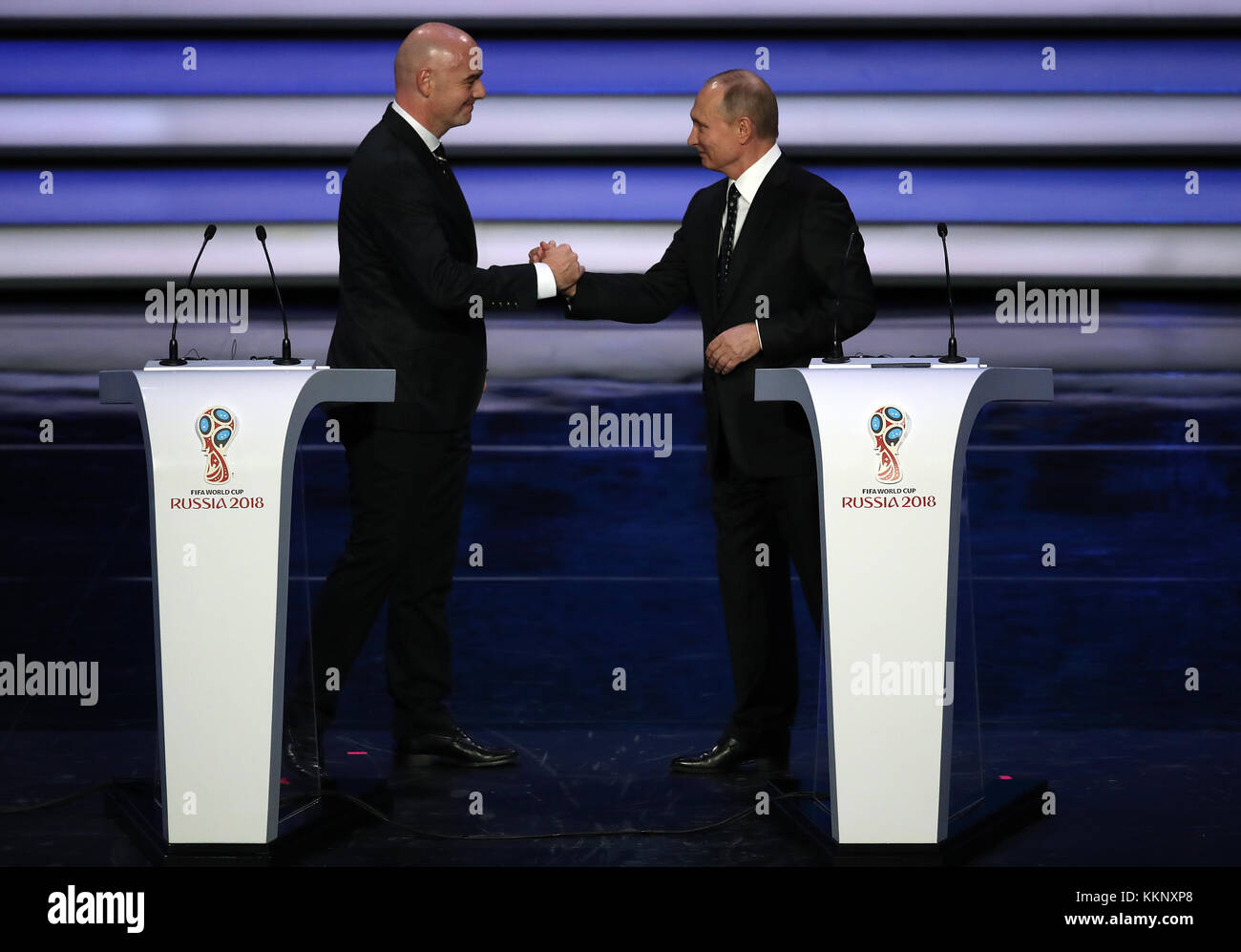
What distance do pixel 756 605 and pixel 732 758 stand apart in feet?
1.03

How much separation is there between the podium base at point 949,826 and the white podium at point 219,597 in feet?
2.92

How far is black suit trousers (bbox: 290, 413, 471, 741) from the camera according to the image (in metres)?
3.00

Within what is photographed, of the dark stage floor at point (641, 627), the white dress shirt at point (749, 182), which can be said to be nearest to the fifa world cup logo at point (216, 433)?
the dark stage floor at point (641, 627)

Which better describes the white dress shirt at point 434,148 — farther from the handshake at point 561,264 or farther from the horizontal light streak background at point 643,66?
the horizontal light streak background at point 643,66

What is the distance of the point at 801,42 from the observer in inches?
265

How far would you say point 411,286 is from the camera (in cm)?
316

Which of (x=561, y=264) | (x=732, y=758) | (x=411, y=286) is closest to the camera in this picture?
(x=732, y=758)

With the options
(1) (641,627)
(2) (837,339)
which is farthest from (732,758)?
(1) (641,627)

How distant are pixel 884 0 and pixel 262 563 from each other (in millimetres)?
5040

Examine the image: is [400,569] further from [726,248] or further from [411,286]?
[726,248]

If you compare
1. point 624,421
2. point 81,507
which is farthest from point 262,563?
point 624,421

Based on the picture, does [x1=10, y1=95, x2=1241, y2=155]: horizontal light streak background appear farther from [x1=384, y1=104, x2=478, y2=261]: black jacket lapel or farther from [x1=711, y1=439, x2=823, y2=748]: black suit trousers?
[x1=711, y1=439, x2=823, y2=748]: black suit trousers

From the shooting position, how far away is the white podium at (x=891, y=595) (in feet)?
7.82

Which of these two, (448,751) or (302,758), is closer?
(302,758)
